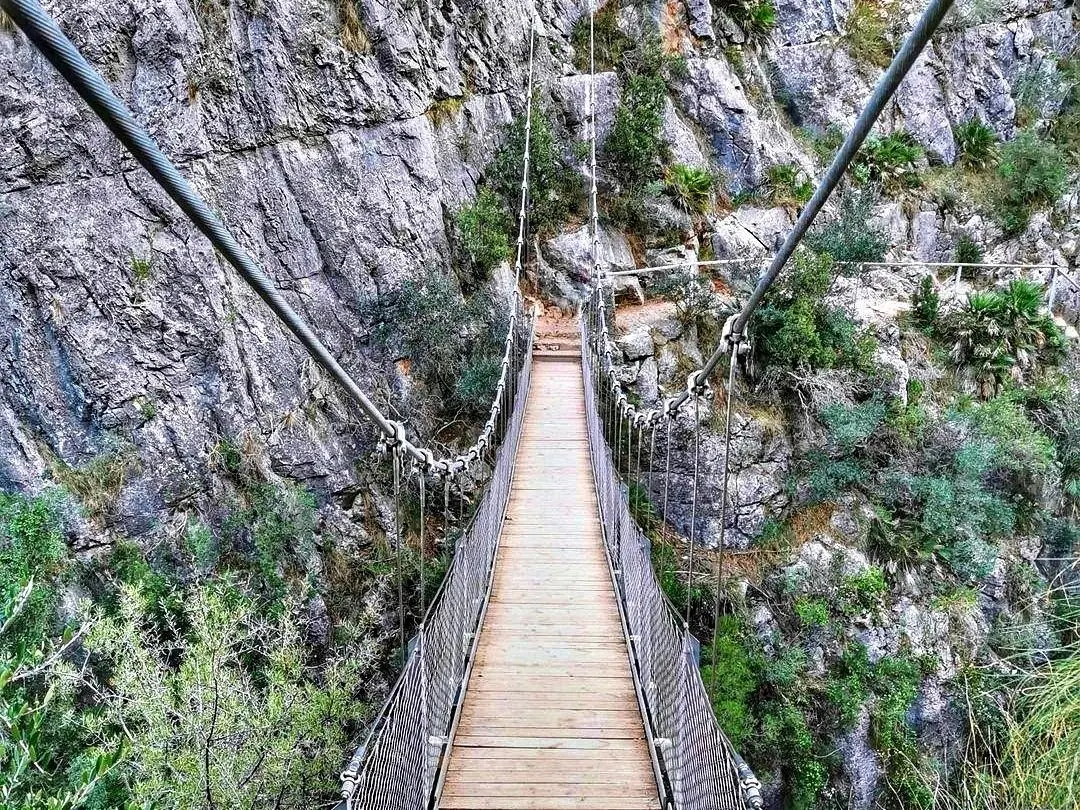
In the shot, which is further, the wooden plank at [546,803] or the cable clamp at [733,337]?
the cable clamp at [733,337]

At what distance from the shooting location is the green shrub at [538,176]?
8.97 meters

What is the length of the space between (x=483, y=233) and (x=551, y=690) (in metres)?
6.21

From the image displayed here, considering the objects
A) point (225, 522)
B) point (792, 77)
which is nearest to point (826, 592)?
point (225, 522)

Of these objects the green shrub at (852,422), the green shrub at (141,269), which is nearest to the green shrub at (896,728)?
the green shrub at (852,422)

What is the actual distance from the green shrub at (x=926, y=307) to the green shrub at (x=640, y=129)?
410 cm

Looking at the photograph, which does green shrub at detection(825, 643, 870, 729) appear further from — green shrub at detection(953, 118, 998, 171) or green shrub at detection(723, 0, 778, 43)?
green shrub at detection(723, 0, 778, 43)

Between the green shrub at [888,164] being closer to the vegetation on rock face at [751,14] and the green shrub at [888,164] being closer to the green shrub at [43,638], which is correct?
the vegetation on rock face at [751,14]

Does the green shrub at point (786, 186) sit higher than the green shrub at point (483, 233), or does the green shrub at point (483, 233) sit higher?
the green shrub at point (786, 186)

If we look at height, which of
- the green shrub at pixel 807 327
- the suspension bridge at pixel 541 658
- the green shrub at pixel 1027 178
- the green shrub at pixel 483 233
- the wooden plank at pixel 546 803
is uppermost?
the green shrub at pixel 1027 178

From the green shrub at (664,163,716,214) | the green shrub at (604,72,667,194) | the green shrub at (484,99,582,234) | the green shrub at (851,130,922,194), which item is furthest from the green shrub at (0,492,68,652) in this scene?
the green shrub at (851,130,922,194)

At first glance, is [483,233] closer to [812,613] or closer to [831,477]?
[831,477]

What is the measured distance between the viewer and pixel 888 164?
961 cm

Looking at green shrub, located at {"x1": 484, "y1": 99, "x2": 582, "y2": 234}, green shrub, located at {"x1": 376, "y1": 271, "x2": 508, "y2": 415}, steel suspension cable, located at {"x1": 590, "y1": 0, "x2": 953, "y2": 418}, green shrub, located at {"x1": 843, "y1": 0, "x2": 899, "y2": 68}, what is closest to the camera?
steel suspension cable, located at {"x1": 590, "y1": 0, "x2": 953, "y2": 418}

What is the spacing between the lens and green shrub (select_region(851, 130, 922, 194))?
9.56 meters
